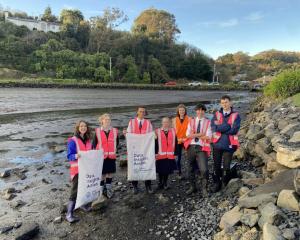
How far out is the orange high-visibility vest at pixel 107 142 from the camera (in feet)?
26.8

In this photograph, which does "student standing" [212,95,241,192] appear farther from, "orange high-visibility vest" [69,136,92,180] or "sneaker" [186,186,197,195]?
"orange high-visibility vest" [69,136,92,180]

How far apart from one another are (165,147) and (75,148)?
253 cm

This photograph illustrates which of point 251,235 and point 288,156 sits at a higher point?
point 288,156

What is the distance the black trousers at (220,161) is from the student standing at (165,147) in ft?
3.63

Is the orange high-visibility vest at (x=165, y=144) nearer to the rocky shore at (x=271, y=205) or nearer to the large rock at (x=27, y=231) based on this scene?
the rocky shore at (x=271, y=205)

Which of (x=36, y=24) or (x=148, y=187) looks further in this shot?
(x=36, y=24)

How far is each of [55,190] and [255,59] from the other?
16297 cm

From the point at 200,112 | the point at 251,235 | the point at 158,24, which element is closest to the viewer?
the point at 251,235

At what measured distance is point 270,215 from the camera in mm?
5469

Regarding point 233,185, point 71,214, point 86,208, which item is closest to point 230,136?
point 233,185

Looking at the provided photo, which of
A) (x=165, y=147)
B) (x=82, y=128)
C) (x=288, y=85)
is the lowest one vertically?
(x=165, y=147)

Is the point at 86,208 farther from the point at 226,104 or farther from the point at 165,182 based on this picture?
the point at 226,104

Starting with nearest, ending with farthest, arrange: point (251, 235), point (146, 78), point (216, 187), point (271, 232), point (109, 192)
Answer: point (271, 232) → point (251, 235) → point (216, 187) → point (109, 192) → point (146, 78)

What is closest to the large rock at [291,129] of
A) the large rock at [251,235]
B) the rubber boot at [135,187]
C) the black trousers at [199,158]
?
the black trousers at [199,158]
